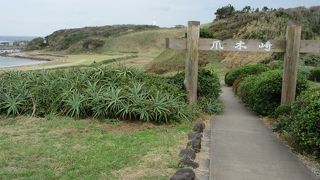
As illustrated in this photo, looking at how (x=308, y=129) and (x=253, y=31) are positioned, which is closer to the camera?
(x=308, y=129)

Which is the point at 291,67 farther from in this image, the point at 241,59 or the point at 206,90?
the point at 241,59

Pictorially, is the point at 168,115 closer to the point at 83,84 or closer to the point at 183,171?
the point at 83,84

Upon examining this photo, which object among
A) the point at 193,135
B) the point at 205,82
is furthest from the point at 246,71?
the point at 193,135

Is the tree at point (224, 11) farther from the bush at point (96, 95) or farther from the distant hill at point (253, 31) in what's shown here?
the bush at point (96, 95)

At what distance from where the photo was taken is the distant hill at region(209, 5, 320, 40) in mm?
31533

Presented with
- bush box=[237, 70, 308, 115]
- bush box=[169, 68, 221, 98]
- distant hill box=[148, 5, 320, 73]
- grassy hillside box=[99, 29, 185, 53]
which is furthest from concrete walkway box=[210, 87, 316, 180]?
grassy hillside box=[99, 29, 185, 53]

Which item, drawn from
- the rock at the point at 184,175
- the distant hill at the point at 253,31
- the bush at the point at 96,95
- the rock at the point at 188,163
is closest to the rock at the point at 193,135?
the bush at the point at 96,95

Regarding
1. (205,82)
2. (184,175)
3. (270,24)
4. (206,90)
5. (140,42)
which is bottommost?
(184,175)

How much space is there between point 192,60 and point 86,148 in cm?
531

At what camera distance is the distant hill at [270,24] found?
3153cm

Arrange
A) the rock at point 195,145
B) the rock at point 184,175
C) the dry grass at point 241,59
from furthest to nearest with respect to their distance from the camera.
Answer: the dry grass at point 241,59 → the rock at point 195,145 → the rock at point 184,175

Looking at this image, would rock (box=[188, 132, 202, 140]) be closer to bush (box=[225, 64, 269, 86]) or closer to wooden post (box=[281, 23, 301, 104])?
wooden post (box=[281, 23, 301, 104])

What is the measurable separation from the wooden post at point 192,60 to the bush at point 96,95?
387mm

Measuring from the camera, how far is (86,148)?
25.9ft
